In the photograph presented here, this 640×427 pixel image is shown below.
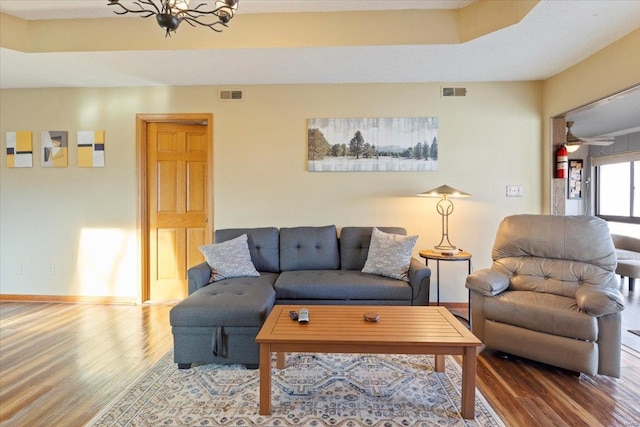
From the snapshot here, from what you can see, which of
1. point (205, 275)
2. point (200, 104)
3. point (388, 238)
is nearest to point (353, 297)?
point (388, 238)

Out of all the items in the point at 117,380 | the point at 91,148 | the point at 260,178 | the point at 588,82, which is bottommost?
the point at 117,380

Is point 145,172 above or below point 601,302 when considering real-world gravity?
above

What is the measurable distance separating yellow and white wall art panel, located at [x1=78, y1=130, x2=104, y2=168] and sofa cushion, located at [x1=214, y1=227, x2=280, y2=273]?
180 cm

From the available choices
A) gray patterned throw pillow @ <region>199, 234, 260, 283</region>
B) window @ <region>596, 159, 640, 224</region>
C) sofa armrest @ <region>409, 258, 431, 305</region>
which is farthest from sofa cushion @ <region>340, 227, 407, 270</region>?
window @ <region>596, 159, 640, 224</region>

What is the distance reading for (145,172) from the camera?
12.4 feet

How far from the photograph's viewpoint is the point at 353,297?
2779 mm

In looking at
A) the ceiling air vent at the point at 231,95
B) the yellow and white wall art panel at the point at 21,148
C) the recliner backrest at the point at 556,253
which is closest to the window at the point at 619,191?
the recliner backrest at the point at 556,253

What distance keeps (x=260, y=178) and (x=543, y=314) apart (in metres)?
2.91

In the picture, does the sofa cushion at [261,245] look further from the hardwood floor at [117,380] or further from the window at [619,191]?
the window at [619,191]

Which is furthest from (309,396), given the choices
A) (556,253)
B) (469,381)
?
(556,253)

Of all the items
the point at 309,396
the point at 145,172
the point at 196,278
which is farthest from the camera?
the point at 145,172

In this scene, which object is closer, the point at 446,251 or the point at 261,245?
the point at 446,251

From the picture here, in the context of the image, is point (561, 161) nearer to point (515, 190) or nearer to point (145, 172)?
point (515, 190)

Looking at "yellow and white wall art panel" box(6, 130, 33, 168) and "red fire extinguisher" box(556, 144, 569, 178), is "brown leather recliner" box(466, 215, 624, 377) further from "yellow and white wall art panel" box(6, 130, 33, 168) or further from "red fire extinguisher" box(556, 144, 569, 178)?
"yellow and white wall art panel" box(6, 130, 33, 168)
